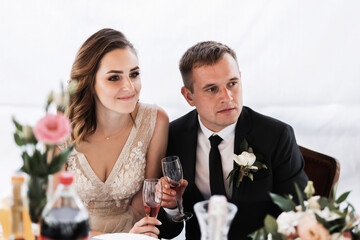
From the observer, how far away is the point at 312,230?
4.28 ft

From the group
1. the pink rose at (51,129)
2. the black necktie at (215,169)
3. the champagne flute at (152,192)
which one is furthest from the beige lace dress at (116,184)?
the pink rose at (51,129)

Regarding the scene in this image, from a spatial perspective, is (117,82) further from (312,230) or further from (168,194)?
(312,230)

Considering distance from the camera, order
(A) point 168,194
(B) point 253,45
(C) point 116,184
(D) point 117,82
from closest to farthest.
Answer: (A) point 168,194 < (D) point 117,82 < (C) point 116,184 < (B) point 253,45

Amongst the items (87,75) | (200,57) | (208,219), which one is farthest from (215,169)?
(208,219)

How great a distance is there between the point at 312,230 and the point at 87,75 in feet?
4.66

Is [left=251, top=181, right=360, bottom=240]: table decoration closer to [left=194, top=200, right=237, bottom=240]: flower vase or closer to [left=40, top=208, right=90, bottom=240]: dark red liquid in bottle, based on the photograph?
[left=194, top=200, right=237, bottom=240]: flower vase

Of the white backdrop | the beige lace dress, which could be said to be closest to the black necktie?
the beige lace dress

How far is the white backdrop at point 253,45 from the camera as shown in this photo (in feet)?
13.5

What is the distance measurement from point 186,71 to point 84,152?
68 cm

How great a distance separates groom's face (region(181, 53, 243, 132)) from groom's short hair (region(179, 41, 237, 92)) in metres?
0.02

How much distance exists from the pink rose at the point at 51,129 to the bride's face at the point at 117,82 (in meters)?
1.04

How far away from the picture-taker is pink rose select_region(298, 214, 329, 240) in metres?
1.30

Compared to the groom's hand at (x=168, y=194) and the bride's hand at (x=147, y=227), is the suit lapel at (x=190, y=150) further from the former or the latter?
the bride's hand at (x=147, y=227)

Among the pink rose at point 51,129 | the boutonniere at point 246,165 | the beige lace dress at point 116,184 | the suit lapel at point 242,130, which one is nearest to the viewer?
the pink rose at point 51,129
